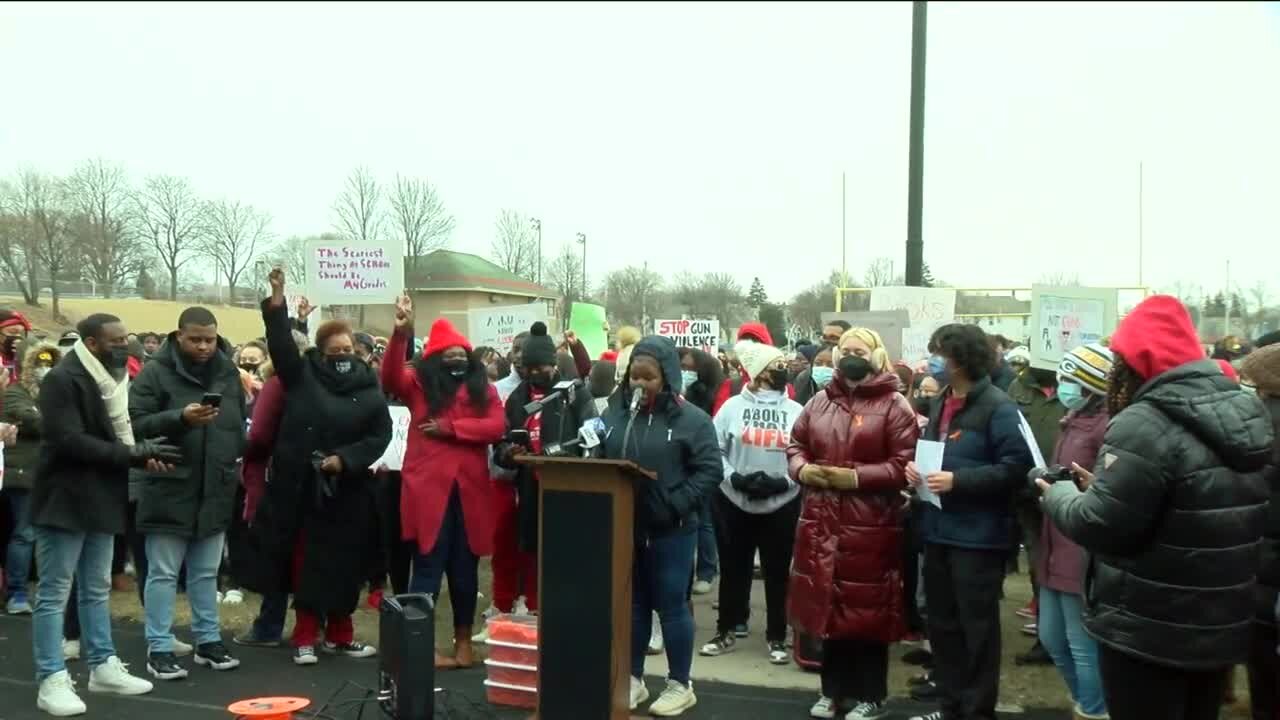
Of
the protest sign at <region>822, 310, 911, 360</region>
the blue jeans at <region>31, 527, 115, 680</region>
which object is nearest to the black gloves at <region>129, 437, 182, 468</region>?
the blue jeans at <region>31, 527, 115, 680</region>

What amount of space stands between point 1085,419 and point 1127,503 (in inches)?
87.3

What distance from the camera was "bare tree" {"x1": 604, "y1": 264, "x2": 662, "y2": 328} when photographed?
44656 millimetres

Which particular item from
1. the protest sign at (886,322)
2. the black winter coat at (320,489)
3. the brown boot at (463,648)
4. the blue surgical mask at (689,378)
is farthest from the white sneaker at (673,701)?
the protest sign at (886,322)

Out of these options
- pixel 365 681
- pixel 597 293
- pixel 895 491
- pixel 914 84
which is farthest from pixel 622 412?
pixel 597 293

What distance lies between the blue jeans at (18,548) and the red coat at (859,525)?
245 inches

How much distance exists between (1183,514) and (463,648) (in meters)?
4.87

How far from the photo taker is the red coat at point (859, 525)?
234 inches

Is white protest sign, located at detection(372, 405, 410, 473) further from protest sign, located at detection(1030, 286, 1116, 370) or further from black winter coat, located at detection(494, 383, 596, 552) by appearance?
protest sign, located at detection(1030, 286, 1116, 370)

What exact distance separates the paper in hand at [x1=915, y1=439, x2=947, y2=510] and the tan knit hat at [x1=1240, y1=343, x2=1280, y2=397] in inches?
58.9

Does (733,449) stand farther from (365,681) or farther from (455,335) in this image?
(365,681)

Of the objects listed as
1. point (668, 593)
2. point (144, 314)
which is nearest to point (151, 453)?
point (668, 593)

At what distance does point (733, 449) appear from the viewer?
7688 mm

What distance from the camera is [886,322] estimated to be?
11.4 metres

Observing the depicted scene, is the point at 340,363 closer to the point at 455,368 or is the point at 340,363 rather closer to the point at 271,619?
the point at 455,368
